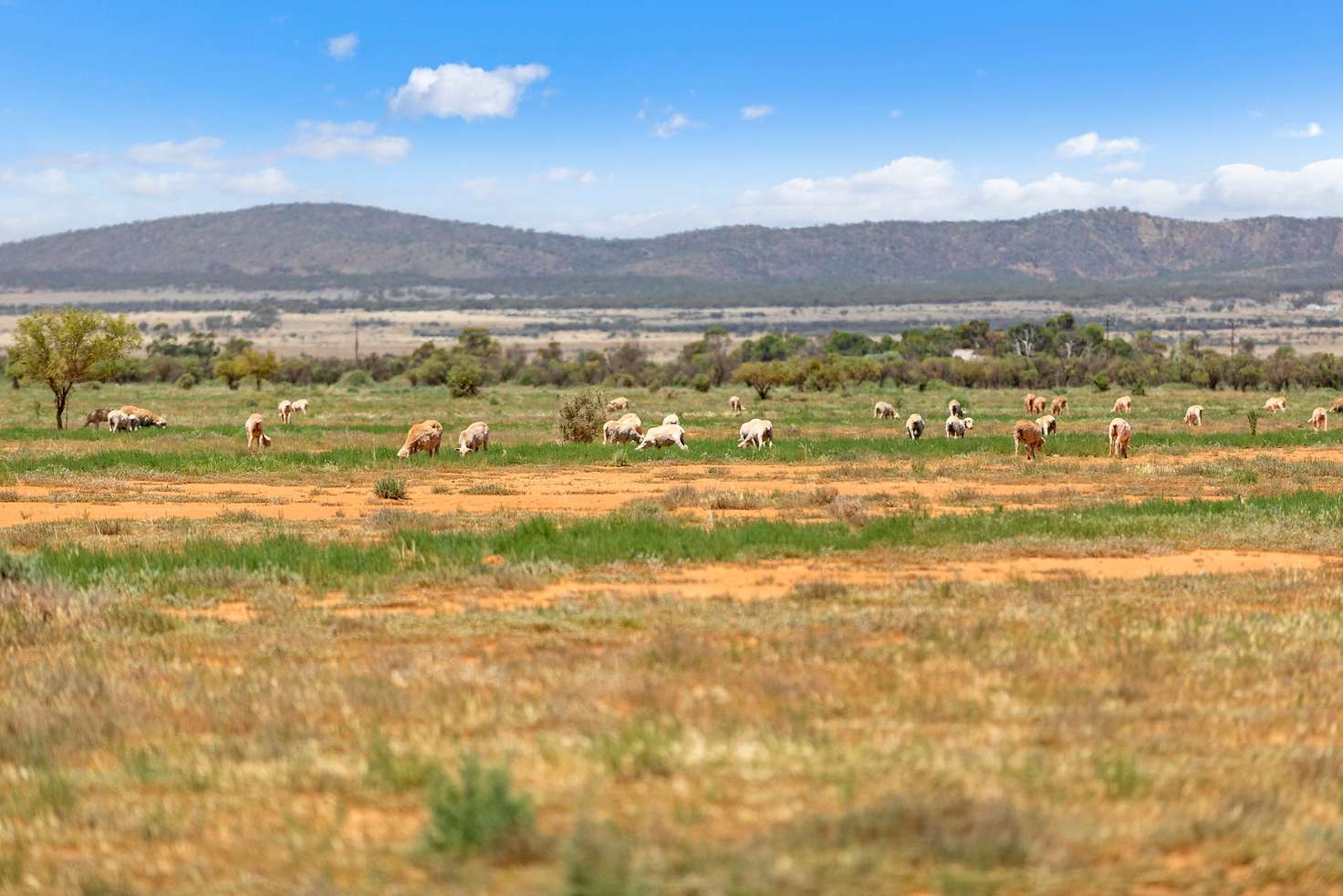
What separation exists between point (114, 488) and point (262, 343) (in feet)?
495

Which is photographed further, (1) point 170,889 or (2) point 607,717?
(2) point 607,717

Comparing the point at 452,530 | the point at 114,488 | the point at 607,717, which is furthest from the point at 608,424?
the point at 607,717

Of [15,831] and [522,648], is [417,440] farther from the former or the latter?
[15,831]

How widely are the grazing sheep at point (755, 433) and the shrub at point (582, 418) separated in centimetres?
502

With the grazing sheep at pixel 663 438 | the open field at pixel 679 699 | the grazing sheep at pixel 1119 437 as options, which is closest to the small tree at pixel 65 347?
the grazing sheep at pixel 663 438

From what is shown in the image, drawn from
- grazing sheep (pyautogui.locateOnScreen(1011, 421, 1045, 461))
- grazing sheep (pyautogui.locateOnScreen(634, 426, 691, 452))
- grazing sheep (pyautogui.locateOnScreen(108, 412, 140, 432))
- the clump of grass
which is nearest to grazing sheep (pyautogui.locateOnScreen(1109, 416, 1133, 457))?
grazing sheep (pyautogui.locateOnScreen(1011, 421, 1045, 461))

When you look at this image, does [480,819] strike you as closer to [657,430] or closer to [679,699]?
[679,699]

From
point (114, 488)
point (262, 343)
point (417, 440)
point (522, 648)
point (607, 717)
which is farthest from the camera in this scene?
point (262, 343)

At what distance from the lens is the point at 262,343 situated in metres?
169

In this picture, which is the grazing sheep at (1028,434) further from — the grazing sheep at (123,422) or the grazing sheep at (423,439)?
the grazing sheep at (123,422)

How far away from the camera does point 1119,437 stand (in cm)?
3166

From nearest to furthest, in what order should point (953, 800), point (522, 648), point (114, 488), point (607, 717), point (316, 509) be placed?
point (953, 800), point (607, 717), point (522, 648), point (316, 509), point (114, 488)

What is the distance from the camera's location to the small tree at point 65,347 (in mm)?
41469

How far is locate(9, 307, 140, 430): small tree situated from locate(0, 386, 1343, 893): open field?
76.7 feet
